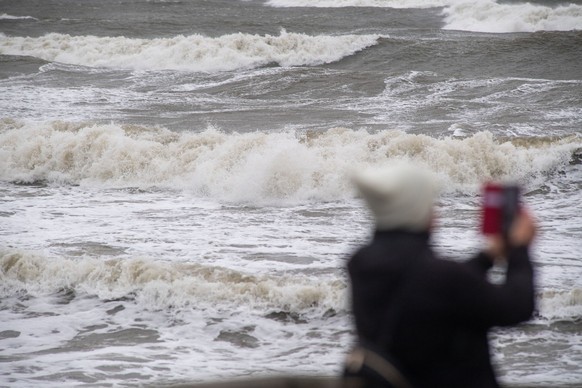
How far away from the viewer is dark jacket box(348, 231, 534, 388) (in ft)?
7.75

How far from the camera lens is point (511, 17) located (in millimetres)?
34844

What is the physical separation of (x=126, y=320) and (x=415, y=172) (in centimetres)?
592

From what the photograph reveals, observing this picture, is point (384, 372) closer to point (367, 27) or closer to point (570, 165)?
point (570, 165)

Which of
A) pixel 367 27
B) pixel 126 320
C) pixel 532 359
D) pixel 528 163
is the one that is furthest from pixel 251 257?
pixel 367 27

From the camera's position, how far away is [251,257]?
9.59m

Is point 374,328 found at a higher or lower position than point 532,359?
higher

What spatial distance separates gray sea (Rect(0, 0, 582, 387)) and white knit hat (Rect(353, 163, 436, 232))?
13.8 ft

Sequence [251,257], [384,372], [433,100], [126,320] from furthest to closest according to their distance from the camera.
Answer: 1. [433,100]
2. [251,257]
3. [126,320]
4. [384,372]

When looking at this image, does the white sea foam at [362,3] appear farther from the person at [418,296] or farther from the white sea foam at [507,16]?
the person at [418,296]

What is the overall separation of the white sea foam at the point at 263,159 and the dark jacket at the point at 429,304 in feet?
33.9

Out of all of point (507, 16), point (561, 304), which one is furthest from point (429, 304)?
point (507, 16)

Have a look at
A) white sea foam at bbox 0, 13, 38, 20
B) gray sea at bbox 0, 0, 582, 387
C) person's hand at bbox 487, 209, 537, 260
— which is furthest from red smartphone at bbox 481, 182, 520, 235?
white sea foam at bbox 0, 13, 38, 20

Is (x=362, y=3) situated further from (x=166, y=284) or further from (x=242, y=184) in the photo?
(x=166, y=284)

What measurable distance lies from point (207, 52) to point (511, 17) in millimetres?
13335
